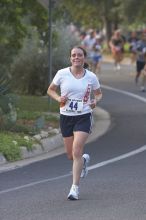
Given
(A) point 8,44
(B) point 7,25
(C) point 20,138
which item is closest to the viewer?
(C) point 20,138

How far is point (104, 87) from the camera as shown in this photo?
27.9 metres

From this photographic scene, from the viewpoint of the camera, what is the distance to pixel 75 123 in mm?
9141

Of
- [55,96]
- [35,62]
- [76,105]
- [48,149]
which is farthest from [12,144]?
[35,62]

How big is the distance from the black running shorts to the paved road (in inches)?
29.9

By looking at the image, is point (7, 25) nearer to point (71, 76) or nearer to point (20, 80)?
point (20, 80)

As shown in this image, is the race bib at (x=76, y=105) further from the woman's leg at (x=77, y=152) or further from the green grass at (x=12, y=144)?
the green grass at (x=12, y=144)

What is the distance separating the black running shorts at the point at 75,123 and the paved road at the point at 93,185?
76 cm

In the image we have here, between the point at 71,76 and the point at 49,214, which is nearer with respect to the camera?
the point at 49,214

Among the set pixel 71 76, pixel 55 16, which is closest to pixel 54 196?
pixel 71 76

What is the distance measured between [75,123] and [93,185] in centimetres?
111

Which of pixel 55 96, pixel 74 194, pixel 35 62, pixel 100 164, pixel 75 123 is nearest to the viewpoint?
pixel 74 194

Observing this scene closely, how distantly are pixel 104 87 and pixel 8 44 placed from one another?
900 cm

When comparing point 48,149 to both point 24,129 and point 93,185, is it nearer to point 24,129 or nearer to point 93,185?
point 24,129

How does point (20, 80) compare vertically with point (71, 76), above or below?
below
